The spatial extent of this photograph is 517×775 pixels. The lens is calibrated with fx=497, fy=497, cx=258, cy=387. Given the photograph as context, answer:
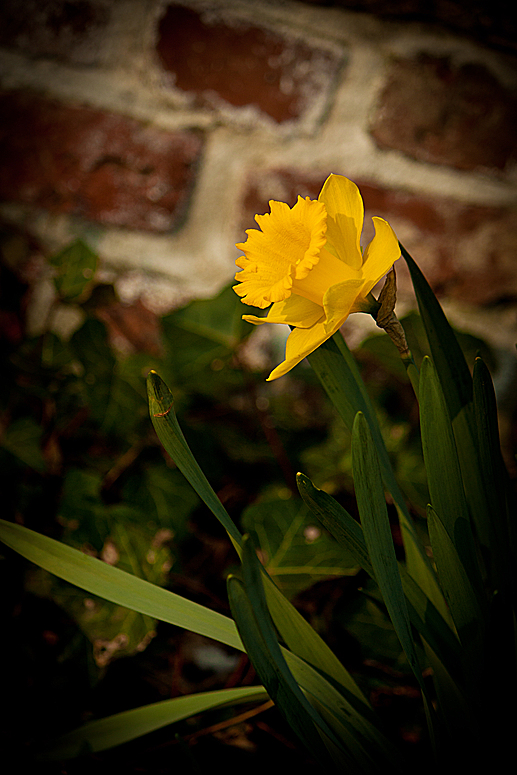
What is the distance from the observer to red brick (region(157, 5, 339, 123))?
598 millimetres

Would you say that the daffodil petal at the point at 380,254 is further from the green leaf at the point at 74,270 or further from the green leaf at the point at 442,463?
the green leaf at the point at 74,270

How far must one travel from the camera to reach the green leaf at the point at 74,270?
0.55 meters

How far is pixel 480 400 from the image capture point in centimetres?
29

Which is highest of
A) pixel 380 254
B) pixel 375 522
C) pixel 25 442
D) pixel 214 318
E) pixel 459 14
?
pixel 459 14

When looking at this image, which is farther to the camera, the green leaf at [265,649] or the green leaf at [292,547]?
the green leaf at [292,547]

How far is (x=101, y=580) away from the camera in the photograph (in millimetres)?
275

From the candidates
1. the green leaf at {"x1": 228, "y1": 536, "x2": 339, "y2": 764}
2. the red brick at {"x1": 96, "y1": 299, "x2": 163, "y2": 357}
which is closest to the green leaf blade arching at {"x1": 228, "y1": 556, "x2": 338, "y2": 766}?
the green leaf at {"x1": 228, "y1": 536, "x2": 339, "y2": 764}

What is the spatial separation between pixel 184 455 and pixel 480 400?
0.17m

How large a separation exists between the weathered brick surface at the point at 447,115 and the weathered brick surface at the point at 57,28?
36 centimetres

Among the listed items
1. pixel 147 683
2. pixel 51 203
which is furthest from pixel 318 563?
pixel 51 203

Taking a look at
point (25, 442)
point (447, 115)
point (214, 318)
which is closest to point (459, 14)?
point (447, 115)

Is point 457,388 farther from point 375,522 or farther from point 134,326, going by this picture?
point 134,326

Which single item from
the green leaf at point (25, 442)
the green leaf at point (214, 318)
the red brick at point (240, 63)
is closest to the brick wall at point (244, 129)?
the red brick at point (240, 63)

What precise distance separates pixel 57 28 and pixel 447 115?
0.49 metres
